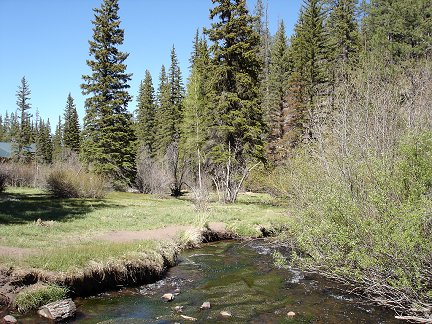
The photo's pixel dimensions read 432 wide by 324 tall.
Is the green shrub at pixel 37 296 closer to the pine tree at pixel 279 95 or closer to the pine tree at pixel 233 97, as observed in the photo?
the pine tree at pixel 233 97

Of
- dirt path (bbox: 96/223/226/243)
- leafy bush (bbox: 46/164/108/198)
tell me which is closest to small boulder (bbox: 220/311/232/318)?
dirt path (bbox: 96/223/226/243)

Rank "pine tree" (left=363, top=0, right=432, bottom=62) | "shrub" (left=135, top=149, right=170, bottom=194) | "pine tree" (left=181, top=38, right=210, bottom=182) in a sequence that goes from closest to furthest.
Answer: "pine tree" (left=181, top=38, right=210, bottom=182) → "pine tree" (left=363, top=0, right=432, bottom=62) → "shrub" (left=135, top=149, right=170, bottom=194)

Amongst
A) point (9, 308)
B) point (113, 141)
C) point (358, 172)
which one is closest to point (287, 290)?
point (358, 172)

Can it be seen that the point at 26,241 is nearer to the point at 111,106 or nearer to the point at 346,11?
the point at 111,106

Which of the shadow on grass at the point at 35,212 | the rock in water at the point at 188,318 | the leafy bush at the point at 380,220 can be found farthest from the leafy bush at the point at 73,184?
the rock in water at the point at 188,318

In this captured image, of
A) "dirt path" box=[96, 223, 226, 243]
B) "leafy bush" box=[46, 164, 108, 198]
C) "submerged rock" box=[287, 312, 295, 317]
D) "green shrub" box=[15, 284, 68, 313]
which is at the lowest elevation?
"submerged rock" box=[287, 312, 295, 317]

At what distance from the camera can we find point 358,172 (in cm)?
919

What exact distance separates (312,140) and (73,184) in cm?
1809

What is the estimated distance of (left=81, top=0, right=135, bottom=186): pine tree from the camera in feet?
107

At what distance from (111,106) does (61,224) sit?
20195mm

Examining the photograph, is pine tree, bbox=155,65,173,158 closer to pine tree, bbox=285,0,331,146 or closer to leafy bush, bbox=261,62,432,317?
pine tree, bbox=285,0,331,146

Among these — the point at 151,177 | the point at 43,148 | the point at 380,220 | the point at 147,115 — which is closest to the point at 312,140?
the point at 380,220

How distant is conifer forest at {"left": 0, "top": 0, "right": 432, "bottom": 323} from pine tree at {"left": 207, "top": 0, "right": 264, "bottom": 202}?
95 mm

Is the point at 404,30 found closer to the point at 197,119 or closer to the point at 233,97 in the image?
the point at 233,97
